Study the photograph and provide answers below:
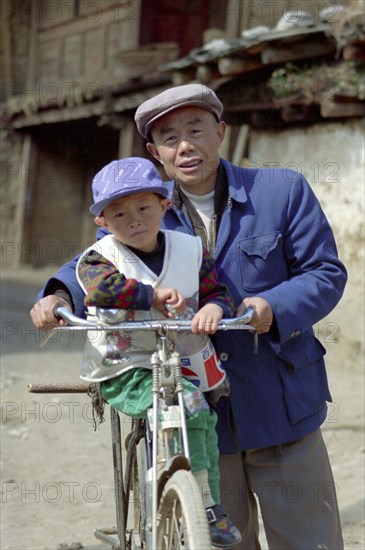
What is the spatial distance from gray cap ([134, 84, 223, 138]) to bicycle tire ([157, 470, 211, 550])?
1.15 meters

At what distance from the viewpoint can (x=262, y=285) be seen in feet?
9.21

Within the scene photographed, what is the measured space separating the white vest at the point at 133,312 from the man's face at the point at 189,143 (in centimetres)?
34

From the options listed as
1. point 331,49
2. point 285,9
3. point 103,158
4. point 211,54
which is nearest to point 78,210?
point 103,158

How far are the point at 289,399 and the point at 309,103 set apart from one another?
195 inches

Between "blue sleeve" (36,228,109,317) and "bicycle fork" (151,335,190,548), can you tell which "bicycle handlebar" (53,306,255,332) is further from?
"blue sleeve" (36,228,109,317)

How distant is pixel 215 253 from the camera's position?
9.21 feet

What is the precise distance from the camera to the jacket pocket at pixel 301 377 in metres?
2.82

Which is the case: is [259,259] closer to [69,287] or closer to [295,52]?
[69,287]

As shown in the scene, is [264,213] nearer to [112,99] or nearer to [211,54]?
[211,54]

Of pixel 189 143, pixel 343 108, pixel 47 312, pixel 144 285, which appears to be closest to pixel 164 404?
pixel 144 285

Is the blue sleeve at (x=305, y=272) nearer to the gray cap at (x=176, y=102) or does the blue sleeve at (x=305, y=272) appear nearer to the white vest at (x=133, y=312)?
the white vest at (x=133, y=312)

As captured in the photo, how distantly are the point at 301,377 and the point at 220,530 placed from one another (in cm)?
72

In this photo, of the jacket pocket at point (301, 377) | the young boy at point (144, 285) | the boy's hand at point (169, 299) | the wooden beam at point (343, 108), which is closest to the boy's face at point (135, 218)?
the young boy at point (144, 285)

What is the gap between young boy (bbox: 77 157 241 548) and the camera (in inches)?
93.3
